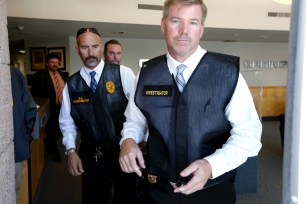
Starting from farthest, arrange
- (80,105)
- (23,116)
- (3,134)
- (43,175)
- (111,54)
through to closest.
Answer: (43,175), (111,54), (23,116), (80,105), (3,134)

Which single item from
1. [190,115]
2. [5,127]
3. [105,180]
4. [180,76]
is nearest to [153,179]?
[190,115]

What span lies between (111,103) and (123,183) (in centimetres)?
54

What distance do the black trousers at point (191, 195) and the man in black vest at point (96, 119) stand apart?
621 mm

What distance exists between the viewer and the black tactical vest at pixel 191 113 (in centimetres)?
119

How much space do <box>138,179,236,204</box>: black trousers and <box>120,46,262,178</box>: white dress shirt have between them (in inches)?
7.7

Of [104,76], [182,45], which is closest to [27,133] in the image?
[104,76]

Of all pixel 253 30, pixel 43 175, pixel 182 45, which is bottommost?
pixel 43 175

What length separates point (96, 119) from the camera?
188cm

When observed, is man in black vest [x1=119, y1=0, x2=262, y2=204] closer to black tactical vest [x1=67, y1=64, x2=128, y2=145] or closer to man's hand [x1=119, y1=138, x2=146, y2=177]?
man's hand [x1=119, y1=138, x2=146, y2=177]

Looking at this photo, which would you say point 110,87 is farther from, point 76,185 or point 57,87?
point 57,87

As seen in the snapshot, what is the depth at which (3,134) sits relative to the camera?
102cm

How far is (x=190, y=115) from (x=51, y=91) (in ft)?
14.5

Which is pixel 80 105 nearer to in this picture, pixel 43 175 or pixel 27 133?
pixel 27 133

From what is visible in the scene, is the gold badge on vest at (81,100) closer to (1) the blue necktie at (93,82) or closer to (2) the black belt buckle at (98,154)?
(1) the blue necktie at (93,82)
